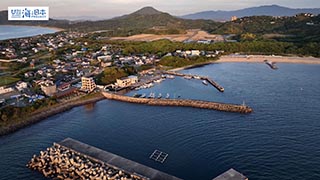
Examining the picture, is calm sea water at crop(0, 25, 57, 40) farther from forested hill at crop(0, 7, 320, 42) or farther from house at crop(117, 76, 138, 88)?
house at crop(117, 76, 138, 88)

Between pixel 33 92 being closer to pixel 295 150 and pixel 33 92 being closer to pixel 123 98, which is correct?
pixel 123 98

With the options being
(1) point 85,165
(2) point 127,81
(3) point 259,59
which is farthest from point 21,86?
(3) point 259,59

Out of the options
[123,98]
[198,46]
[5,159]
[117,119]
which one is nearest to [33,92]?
[123,98]

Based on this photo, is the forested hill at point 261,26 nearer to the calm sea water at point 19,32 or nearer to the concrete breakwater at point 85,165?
the calm sea water at point 19,32

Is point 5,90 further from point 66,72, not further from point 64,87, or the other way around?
point 66,72

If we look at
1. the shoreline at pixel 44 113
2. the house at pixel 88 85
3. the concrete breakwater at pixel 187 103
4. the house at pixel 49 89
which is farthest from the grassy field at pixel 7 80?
the concrete breakwater at pixel 187 103

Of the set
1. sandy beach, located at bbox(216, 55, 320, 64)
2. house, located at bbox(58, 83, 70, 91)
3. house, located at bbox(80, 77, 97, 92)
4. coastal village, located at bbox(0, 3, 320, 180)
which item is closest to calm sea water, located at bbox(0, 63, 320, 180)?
coastal village, located at bbox(0, 3, 320, 180)
